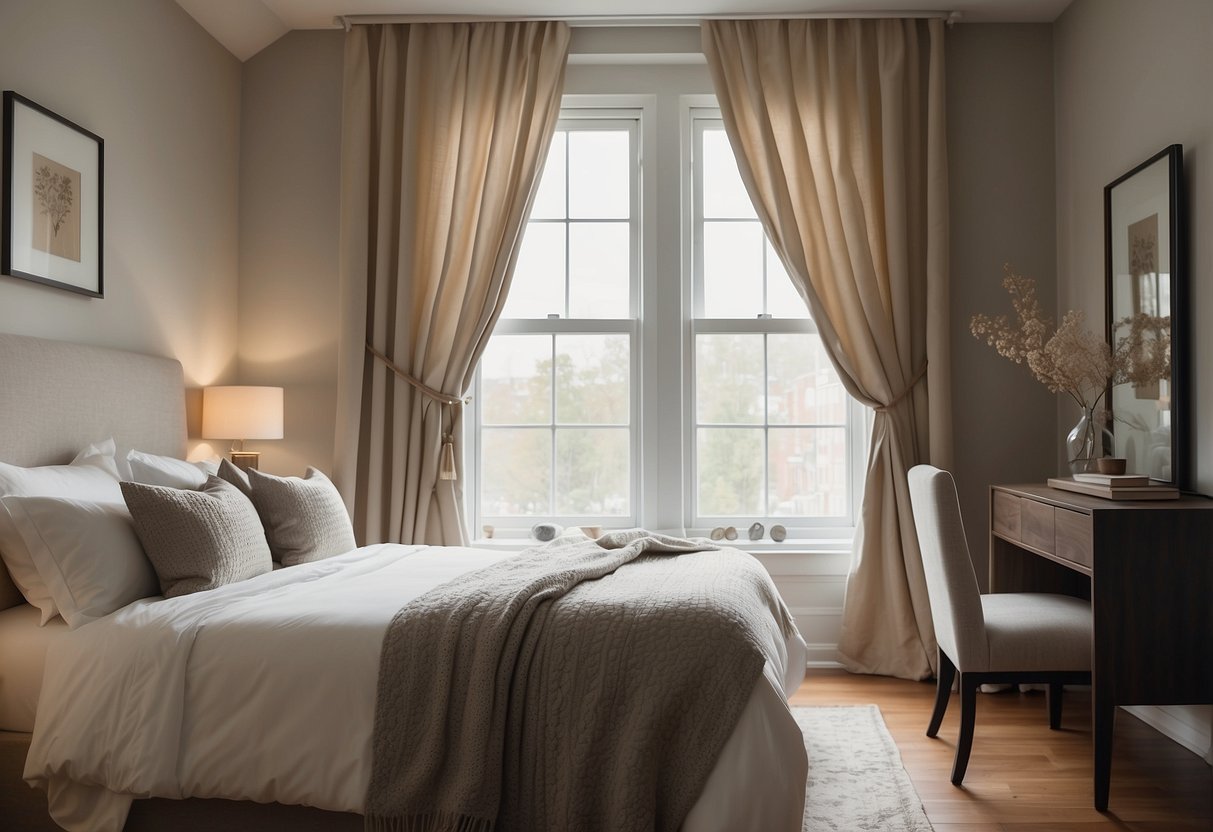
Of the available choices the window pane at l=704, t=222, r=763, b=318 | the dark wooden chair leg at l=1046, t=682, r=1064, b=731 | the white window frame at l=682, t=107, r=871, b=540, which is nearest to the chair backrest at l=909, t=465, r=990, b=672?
the dark wooden chair leg at l=1046, t=682, r=1064, b=731

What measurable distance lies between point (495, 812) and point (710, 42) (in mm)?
3307

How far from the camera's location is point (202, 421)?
370 centimetres

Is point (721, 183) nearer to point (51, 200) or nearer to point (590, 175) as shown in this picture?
point (590, 175)

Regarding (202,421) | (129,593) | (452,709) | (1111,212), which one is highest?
(1111,212)

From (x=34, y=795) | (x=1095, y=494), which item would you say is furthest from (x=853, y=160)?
(x=34, y=795)

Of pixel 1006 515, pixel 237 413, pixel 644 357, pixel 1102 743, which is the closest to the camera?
pixel 1102 743

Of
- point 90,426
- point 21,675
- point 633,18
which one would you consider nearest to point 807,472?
point 633,18

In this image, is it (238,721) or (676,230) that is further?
(676,230)

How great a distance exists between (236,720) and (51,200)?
6.50ft

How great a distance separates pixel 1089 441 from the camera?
9.76 feet

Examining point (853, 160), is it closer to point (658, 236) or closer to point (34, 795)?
point (658, 236)

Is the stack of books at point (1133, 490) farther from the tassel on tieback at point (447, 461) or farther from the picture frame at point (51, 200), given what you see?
the picture frame at point (51, 200)

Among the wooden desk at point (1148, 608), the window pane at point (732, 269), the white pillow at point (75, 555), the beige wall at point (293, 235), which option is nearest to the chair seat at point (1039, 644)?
the wooden desk at point (1148, 608)

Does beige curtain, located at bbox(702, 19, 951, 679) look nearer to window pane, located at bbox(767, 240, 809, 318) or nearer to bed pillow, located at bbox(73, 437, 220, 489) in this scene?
window pane, located at bbox(767, 240, 809, 318)
